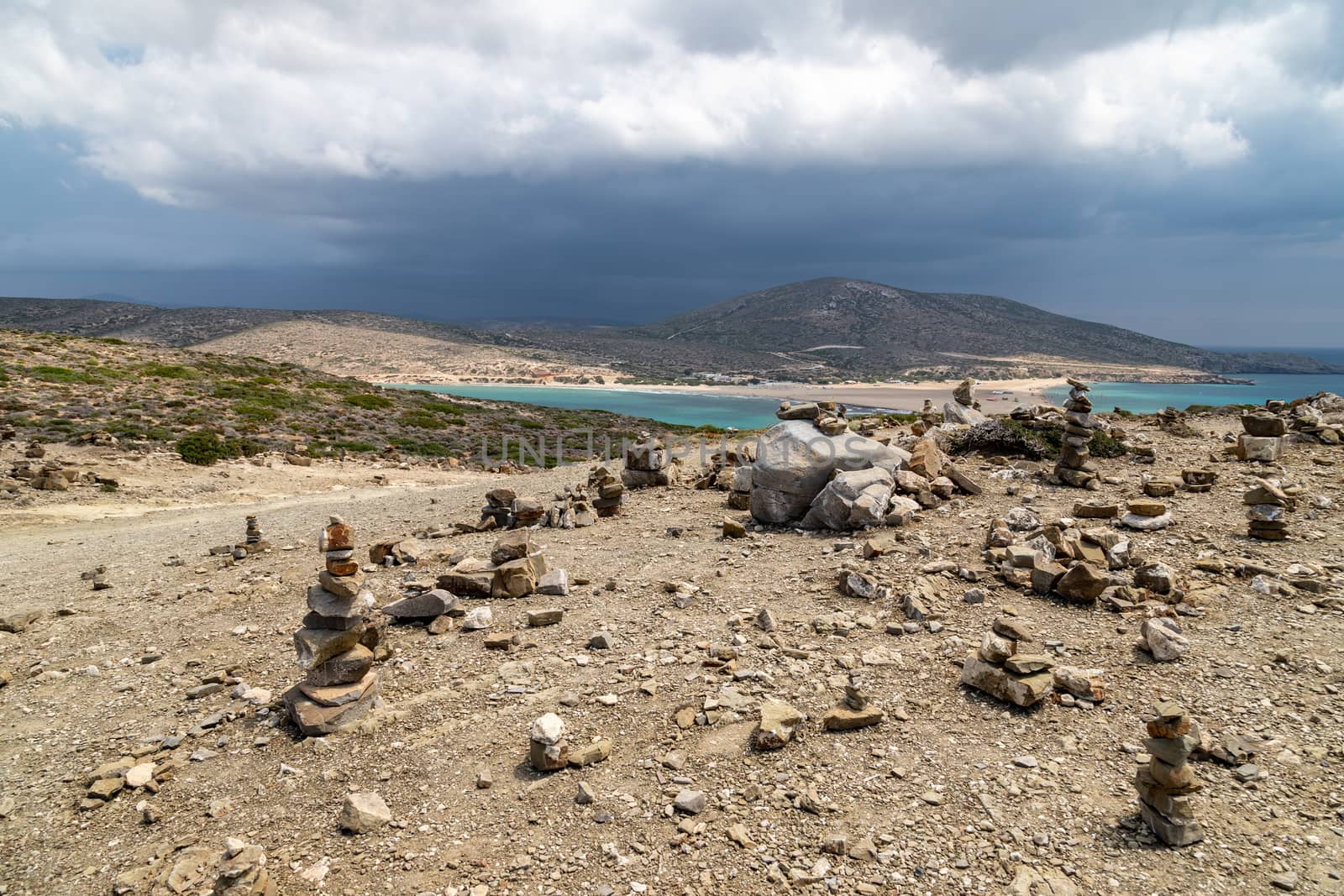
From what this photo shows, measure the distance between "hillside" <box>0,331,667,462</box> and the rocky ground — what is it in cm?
2230

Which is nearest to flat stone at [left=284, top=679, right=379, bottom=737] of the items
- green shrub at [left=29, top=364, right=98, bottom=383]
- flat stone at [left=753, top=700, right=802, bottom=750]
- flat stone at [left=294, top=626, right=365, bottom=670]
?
flat stone at [left=294, top=626, right=365, bottom=670]

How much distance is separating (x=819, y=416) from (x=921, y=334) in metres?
153

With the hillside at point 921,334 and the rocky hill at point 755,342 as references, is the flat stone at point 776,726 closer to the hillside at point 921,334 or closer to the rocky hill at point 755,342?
the rocky hill at point 755,342

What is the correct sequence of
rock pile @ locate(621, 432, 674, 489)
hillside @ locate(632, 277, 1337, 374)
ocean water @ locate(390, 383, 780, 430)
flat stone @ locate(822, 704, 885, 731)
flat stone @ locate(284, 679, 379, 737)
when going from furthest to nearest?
hillside @ locate(632, 277, 1337, 374) < ocean water @ locate(390, 383, 780, 430) < rock pile @ locate(621, 432, 674, 489) < flat stone @ locate(284, 679, 379, 737) < flat stone @ locate(822, 704, 885, 731)

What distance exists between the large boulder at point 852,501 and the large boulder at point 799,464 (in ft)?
0.99

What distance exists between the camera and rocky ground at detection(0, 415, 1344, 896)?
14.5ft

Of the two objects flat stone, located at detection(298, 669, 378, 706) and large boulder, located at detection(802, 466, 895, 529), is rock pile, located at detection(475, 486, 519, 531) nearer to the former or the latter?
large boulder, located at detection(802, 466, 895, 529)

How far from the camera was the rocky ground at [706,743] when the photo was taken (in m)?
4.42

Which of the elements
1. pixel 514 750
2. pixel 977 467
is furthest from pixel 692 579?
pixel 977 467

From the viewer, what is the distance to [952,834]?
4500 millimetres

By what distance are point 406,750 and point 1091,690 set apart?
5.68m

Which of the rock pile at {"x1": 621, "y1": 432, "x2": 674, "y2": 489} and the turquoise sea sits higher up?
the rock pile at {"x1": 621, "y1": 432, "x2": 674, "y2": 489}

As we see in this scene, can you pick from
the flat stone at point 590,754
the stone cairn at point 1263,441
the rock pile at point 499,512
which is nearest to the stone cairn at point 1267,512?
the stone cairn at point 1263,441

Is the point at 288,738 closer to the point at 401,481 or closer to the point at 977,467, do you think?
the point at 977,467
